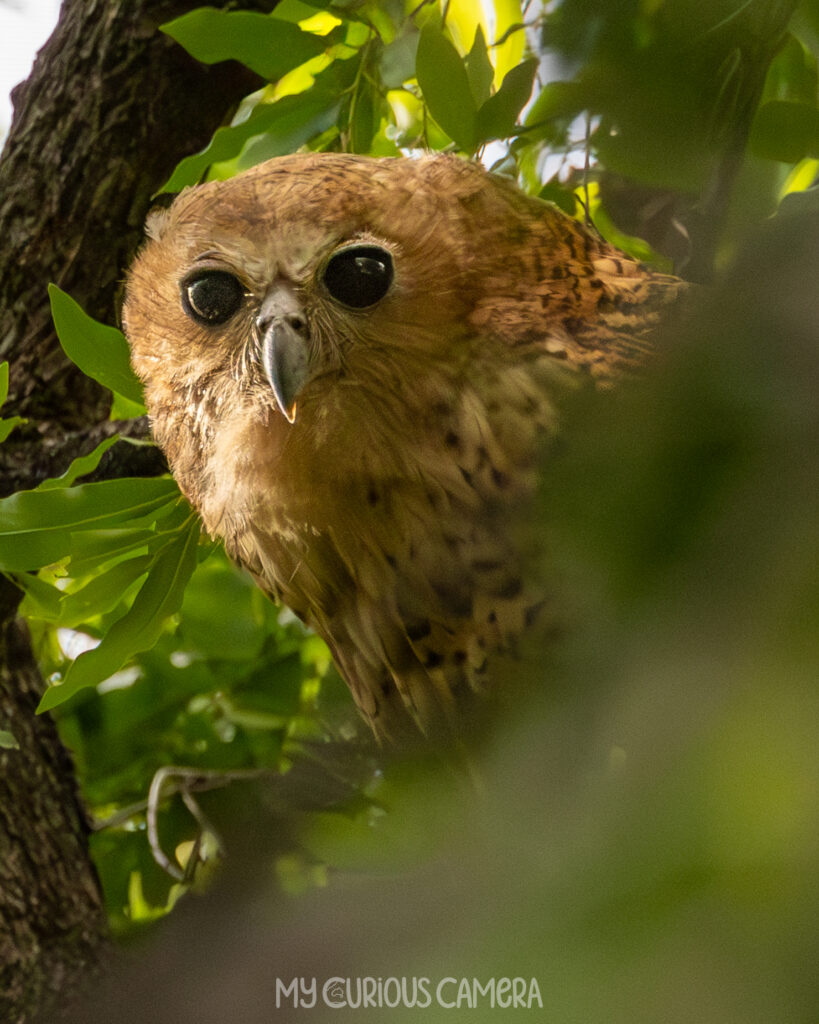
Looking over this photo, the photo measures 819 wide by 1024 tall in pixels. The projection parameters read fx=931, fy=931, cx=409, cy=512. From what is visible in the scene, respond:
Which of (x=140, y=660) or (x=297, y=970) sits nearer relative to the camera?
(x=297, y=970)

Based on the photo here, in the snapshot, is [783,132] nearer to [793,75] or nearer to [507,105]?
[793,75]

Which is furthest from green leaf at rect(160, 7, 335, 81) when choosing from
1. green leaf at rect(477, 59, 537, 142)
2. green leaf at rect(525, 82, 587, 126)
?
green leaf at rect(525, 82, 587, 126)

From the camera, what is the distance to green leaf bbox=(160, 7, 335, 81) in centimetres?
107

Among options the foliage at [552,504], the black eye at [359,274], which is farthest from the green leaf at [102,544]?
the black eye at [359,274]

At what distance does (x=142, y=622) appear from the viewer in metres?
1.06

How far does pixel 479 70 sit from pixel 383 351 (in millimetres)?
311

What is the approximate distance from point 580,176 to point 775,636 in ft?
1.28

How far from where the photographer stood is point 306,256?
0.97 meters

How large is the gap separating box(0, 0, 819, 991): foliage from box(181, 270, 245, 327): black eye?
0.15m

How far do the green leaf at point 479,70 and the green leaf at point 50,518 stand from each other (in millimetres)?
603

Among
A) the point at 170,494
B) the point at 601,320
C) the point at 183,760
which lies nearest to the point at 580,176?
the point at 601,320

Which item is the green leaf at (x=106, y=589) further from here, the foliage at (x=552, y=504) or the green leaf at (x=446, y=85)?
the green leaf at (x=446, y=85)

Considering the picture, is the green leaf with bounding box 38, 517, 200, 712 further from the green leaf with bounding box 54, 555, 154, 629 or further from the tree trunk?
the tree trunk

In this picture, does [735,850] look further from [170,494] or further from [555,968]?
[170,494]
